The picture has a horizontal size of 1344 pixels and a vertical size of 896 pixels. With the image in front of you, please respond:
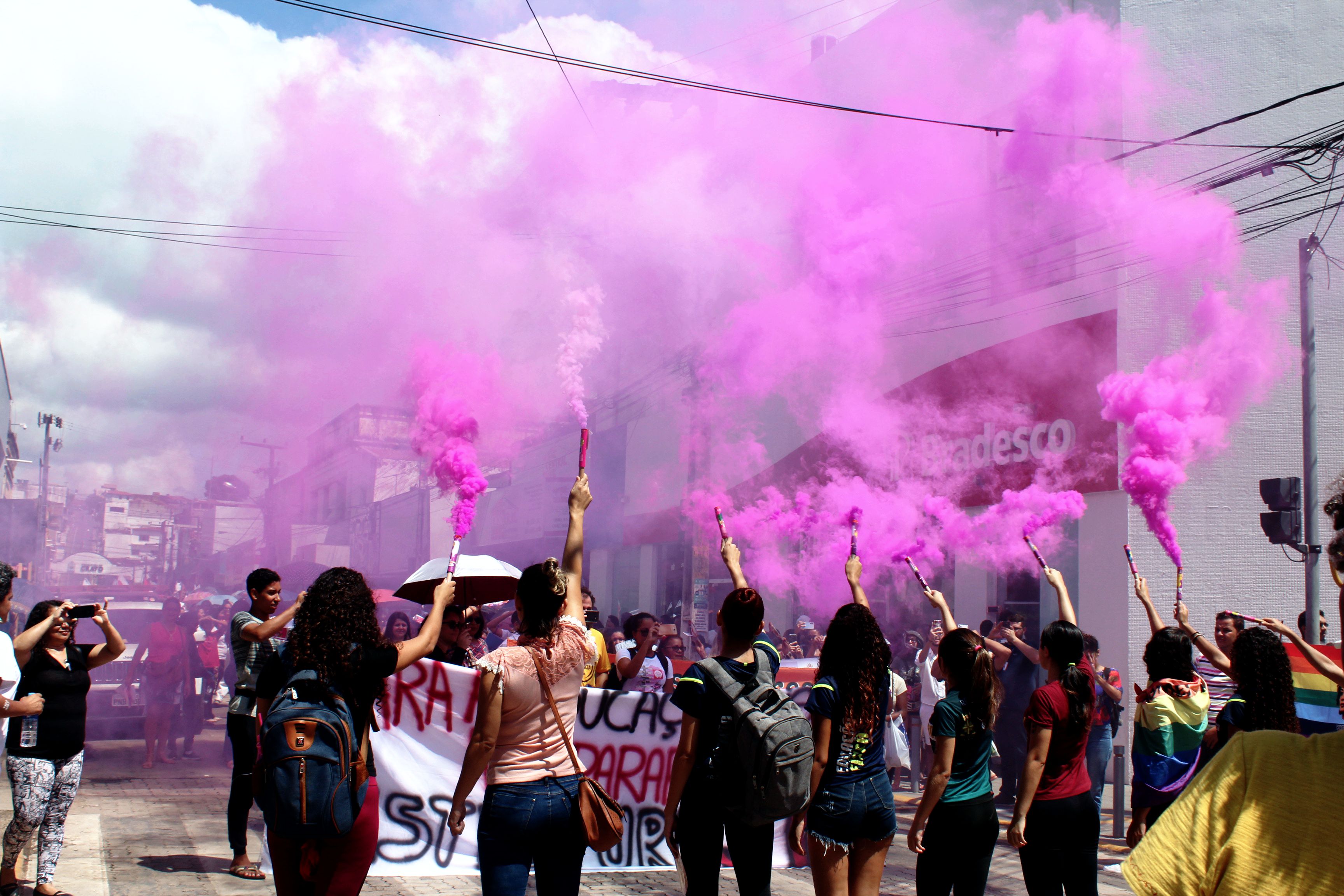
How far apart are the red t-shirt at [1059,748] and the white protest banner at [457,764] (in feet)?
7.75

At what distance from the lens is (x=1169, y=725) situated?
506cm

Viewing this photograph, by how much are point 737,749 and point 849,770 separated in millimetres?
581

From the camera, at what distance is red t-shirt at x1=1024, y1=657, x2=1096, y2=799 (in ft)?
14.1

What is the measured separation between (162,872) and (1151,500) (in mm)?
9897

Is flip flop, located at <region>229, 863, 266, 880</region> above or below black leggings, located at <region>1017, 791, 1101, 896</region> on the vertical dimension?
below

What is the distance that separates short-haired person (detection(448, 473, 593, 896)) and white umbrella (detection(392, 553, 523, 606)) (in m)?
2.12

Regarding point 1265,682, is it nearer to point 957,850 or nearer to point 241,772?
point 957,850

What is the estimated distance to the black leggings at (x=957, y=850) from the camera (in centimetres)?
405

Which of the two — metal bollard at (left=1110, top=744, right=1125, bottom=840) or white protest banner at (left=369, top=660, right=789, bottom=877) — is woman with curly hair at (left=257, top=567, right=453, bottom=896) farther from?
metal bollard at (left=1110, top=744, right=1125, bottom=840)

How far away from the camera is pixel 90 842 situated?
662 cm

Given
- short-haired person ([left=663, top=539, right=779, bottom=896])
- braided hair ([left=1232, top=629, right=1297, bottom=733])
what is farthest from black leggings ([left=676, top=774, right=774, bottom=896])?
braided hair ([left=1232, top=629, right=1297, bottom=733])

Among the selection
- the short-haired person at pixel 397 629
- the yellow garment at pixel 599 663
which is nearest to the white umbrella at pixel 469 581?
the yellow garment at pixel 599 663

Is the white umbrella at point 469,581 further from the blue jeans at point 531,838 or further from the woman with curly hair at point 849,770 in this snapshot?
the blue jeans at point 531,838

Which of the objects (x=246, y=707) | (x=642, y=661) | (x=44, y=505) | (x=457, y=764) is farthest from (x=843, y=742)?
(x=44, y=505)
